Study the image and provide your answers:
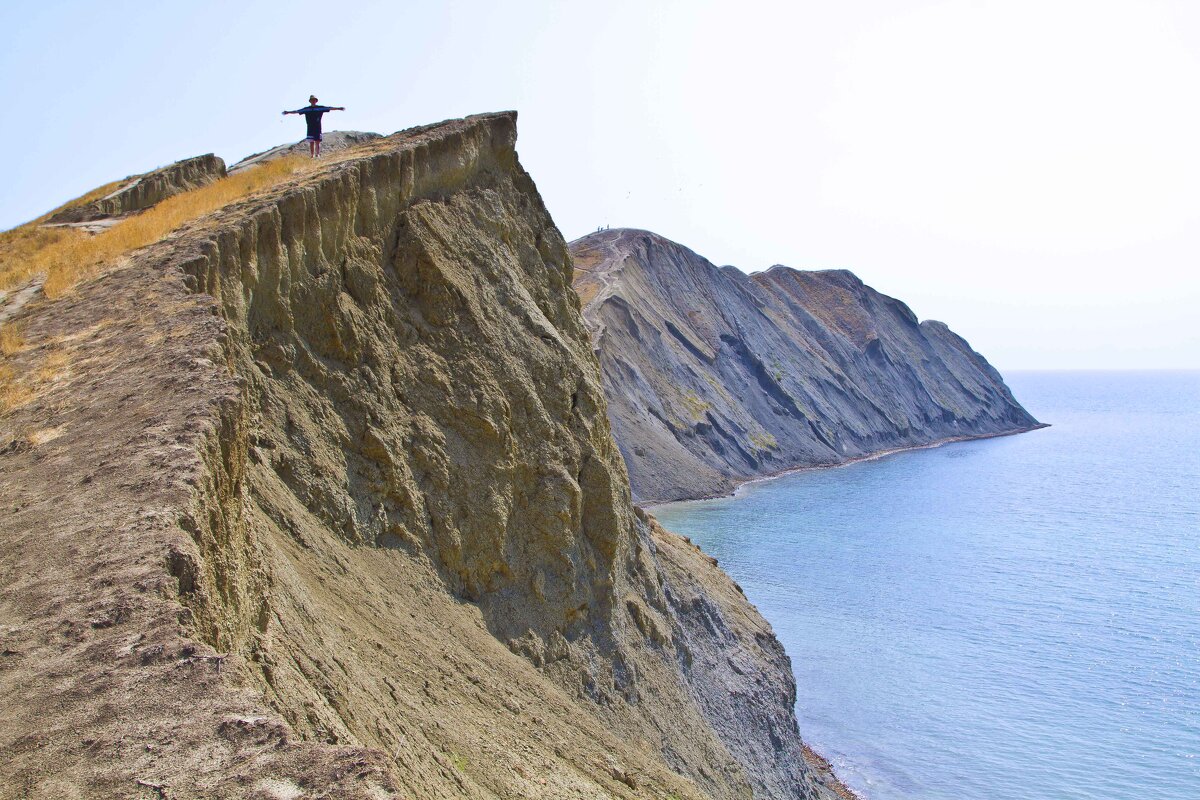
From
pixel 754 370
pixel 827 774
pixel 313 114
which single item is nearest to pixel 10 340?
pixel 313 114

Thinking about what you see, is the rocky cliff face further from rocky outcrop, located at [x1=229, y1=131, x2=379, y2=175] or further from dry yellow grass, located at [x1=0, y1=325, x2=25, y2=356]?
dry yellow grass, located at [x1=0, y1=325, x2=25, y2=356]

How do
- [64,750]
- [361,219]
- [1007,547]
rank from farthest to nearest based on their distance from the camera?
[1007,547] → [361,219] → [64,750]

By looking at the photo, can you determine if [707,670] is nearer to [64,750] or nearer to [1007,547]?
[64,750]

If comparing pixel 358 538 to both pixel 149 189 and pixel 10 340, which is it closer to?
pixel 10 340

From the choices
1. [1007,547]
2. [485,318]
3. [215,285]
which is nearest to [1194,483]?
[1007,547]

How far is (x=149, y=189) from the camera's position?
2164 cm

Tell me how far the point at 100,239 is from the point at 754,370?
8176cm

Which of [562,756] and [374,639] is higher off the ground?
[374,639]

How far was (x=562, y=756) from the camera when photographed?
1383 centimetres

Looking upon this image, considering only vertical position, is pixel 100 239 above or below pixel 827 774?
above

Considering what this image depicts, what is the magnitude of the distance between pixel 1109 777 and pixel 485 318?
21297 mm


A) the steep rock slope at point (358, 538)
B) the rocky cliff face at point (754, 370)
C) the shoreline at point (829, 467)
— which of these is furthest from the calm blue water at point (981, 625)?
the steep rock slope at point (358, 538)

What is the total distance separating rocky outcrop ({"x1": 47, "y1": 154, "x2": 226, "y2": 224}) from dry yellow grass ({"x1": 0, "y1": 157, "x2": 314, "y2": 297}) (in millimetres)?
2046

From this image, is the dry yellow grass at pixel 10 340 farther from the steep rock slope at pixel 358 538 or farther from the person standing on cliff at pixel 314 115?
the person standing on cliff at pixel 314 115
